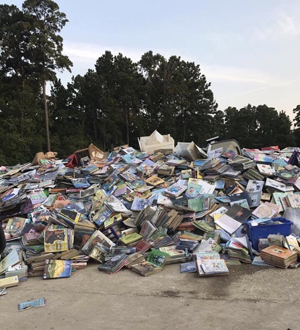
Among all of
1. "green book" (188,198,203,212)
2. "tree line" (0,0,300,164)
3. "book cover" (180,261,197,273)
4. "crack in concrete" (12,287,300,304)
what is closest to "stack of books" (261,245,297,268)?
"crack in concrete" (12,287,300,304)

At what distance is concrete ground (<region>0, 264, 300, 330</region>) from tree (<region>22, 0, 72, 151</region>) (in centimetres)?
1738

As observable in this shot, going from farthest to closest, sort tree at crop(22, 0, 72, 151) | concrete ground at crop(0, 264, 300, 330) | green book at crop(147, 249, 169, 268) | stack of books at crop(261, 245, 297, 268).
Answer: tree at crop(22, 0, 72, 151) → green book at crop(147, 249, 169, 268) → stack of books at crop(261, 245, 297, 268) → concrete ground at crop(0, 264, 300, 330)

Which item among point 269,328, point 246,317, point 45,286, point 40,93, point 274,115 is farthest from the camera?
point 274,115

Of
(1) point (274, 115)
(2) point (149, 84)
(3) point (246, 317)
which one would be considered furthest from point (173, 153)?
(1) point (274, 115)

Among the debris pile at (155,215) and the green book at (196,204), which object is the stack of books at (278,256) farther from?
the green book at (196,204)

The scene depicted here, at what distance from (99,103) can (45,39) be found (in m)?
7.35

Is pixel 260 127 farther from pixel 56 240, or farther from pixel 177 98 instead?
pixel 56 240

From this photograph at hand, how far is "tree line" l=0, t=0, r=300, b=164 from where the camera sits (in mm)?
18500

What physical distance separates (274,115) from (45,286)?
3075 centimetres

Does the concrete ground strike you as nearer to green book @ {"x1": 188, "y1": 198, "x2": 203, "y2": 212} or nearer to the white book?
the white book

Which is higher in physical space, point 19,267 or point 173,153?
point 173,153

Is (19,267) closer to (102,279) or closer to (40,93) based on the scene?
(102,279)

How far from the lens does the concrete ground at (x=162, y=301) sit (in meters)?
2.42

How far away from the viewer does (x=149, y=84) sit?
26938mm
